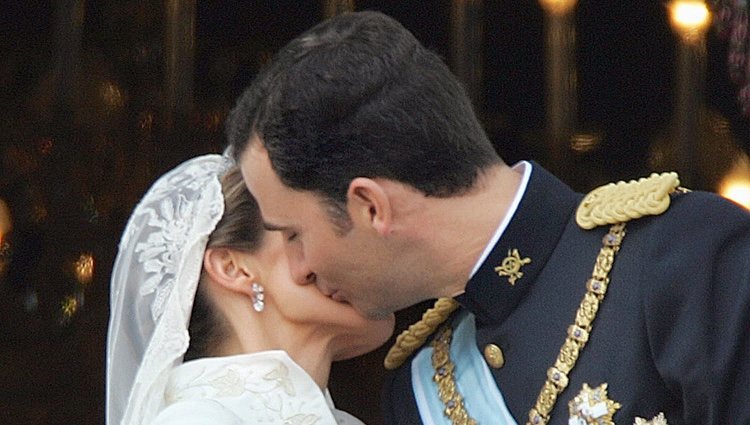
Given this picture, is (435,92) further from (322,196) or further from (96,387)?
(96,387)

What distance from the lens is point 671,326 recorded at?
206 cm

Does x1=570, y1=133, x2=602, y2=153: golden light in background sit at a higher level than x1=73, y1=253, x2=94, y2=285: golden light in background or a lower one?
higher

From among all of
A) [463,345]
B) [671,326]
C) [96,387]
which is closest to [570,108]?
[96,387]

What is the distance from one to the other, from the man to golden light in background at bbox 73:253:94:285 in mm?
2189

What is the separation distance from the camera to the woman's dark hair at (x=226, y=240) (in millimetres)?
2646

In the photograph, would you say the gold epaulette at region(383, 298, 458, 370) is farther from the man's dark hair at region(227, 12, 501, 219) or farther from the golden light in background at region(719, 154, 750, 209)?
the golden light in background at region(719, 154, 750, 209)

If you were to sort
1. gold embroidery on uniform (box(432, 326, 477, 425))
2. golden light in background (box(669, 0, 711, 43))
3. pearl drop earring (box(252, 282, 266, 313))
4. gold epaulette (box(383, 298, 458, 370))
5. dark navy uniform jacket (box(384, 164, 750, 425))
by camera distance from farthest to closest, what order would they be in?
golden light in background (box(669, 0, 711, 43)), pearl drop earring (box(252, 282, 266, 313)), gold epaulette (box(383, 298, 458, 370)), gold embroidery on uniform (box(432, 326, 477, 425)), dark navy uniform jacket (box(384, 164, 750, 425))

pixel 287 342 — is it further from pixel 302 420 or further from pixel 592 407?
pixel 592 407

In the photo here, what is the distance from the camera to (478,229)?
223cm

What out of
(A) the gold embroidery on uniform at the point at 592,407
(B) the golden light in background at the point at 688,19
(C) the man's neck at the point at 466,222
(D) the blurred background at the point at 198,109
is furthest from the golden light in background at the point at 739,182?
(A) the gold embroidery on uniform at the point at 592,407

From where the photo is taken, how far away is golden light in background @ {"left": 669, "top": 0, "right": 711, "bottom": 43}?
4609mm

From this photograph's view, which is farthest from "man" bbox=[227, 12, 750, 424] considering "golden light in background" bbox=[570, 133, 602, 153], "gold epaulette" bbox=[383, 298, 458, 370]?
"golden light in background" bbox=[570, 133, 602, 153]

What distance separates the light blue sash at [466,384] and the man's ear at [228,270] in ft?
1.02

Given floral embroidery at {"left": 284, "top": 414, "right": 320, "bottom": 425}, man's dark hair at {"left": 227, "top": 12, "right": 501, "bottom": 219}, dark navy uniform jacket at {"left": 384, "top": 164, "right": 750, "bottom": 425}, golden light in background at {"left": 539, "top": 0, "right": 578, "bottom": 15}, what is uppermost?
man's dark hair at {"left": 227, "top": 12, "right": 501, "bottom": 219}
